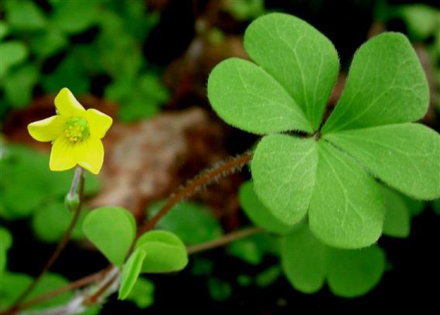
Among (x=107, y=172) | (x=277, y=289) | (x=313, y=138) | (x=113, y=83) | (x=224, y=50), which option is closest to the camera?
(x=313, y=138)

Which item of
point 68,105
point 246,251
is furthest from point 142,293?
point 68,105

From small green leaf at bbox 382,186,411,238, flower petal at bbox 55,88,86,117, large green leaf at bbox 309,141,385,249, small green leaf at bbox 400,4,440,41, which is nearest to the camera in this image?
flower petal at bbox 55,88,86,117

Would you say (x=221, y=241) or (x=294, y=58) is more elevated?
(x=294, y=58)

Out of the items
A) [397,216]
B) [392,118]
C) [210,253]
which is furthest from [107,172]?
[392,118]

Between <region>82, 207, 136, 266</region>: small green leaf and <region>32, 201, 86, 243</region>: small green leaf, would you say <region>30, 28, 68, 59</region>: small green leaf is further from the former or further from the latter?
<region>82, 207, 136, 266</region>: small green leaf

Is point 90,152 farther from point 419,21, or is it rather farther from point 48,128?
point 419,21

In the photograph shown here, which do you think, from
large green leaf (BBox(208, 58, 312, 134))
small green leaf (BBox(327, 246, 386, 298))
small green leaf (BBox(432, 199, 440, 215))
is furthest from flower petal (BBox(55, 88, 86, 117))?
small green leaf (BBox(432, 199, 440, 215))

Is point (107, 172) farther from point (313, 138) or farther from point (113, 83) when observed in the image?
point (313, 138)
